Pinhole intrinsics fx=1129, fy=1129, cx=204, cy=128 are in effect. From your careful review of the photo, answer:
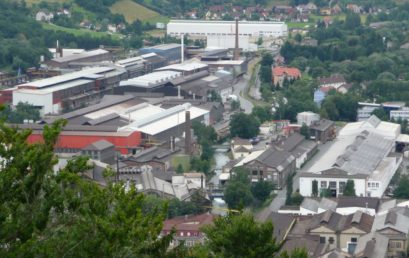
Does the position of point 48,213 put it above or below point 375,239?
above

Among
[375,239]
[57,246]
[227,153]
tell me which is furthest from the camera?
[227,153]

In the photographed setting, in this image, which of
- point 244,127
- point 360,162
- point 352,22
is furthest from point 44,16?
point 360,162

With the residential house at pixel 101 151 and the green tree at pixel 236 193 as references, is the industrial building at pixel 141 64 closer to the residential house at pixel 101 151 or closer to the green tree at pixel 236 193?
the residential house at pixel 101 151

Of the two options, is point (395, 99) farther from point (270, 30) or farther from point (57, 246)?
point (57, 246)

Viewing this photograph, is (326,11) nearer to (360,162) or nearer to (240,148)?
(240,148)

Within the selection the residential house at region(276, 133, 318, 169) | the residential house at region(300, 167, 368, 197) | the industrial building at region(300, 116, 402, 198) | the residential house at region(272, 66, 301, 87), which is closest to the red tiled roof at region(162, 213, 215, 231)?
the residential house at region(300, 167, 368, 197)

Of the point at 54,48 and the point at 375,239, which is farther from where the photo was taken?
the point at 54,48

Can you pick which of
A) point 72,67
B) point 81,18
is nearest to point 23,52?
point 72,67

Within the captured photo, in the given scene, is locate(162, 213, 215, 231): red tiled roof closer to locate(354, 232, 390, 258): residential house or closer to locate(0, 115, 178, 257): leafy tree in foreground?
locate(354, 232, 390, 258): residential house
